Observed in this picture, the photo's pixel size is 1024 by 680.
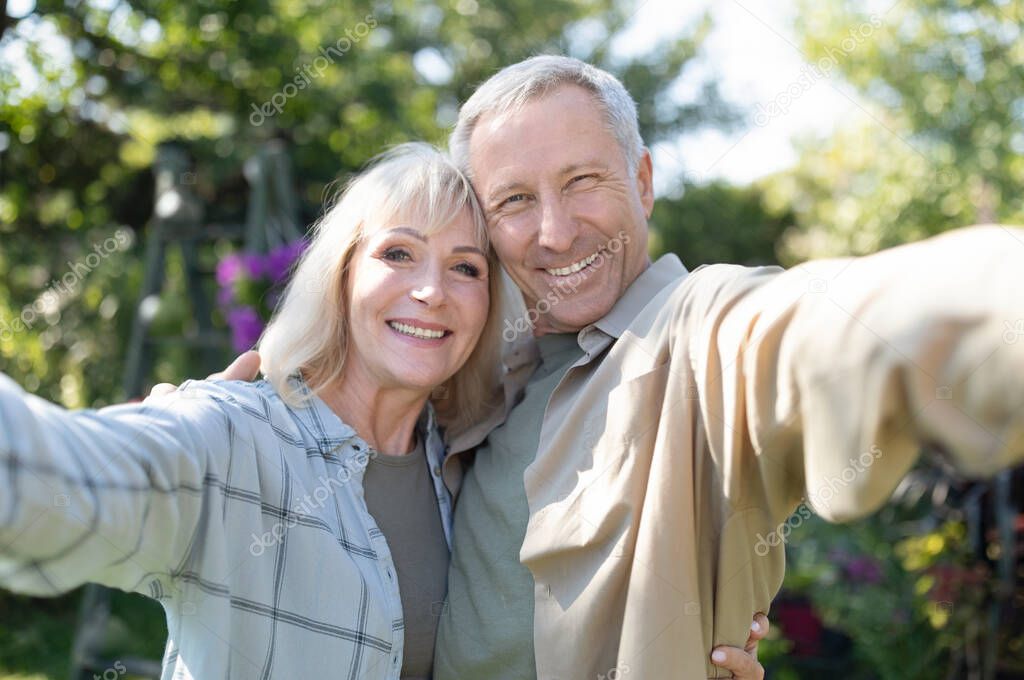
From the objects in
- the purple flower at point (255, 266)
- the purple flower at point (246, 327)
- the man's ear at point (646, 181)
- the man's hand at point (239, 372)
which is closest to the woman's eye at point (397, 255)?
the man's hand at point (239, 372)

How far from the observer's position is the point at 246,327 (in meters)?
4.20

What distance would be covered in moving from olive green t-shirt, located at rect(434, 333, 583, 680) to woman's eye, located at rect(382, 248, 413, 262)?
349mm

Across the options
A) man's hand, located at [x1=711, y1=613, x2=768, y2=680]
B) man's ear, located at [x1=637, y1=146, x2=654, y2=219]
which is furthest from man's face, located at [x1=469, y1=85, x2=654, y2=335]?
man's hand, located at [x1=711, y1=613, x2=768, y2=680]

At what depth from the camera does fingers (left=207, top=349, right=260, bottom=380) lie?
6.20ft

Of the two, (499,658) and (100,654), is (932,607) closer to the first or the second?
(499,658)

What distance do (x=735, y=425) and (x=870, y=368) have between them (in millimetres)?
253

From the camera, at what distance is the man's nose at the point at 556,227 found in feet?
6.44

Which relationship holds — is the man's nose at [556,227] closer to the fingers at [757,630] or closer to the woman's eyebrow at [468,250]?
the woman's eyebrow at [468,250]

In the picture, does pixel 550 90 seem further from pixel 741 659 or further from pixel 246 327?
pixel 246 327

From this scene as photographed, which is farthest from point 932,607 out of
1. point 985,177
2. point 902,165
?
point 902,165

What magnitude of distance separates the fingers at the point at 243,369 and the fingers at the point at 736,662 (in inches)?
40.7

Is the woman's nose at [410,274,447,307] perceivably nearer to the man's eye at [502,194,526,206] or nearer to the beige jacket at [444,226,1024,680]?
the man's eye at [502,194,526,206]

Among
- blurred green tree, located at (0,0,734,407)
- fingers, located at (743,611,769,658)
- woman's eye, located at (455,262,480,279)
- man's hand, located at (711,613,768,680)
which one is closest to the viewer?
A: man's hand, located at (711,613,768,680)

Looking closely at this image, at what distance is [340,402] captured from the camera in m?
2.01
